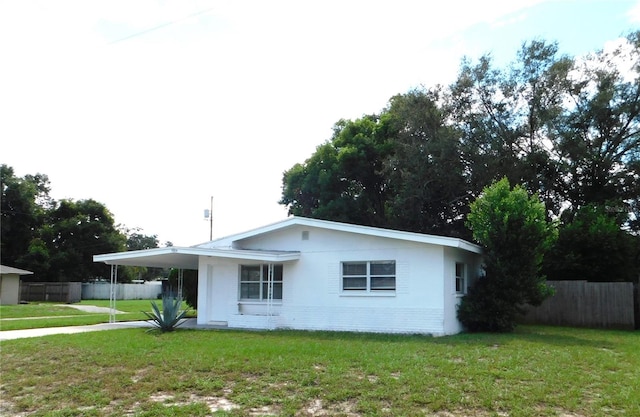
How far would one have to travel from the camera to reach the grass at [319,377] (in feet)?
24.1

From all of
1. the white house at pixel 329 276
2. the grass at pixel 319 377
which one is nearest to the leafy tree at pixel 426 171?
the white house at pixel 329 276

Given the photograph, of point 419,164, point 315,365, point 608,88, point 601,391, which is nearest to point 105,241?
point 419,164

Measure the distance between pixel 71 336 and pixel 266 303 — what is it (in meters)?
5.74

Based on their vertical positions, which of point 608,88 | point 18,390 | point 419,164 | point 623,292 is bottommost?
point 18,390

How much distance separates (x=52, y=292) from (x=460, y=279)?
115 ft

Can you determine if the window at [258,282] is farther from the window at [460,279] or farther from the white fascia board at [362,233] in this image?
the window at [460,279]

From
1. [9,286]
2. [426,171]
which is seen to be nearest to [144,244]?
[9,286]

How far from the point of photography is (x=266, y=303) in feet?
58.0

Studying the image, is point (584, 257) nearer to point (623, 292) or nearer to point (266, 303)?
point (623, 292)

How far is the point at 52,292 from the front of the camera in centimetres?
4216

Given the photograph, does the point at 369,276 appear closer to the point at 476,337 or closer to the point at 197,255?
the point at 476,337

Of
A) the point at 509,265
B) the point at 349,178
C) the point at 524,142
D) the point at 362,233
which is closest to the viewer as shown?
the point at 509,265

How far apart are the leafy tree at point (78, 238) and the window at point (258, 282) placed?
1400 inches

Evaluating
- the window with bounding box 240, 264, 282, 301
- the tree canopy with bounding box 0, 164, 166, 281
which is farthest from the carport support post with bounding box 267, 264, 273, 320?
the tree canopy with bounding box 0, 164, 166, 281
